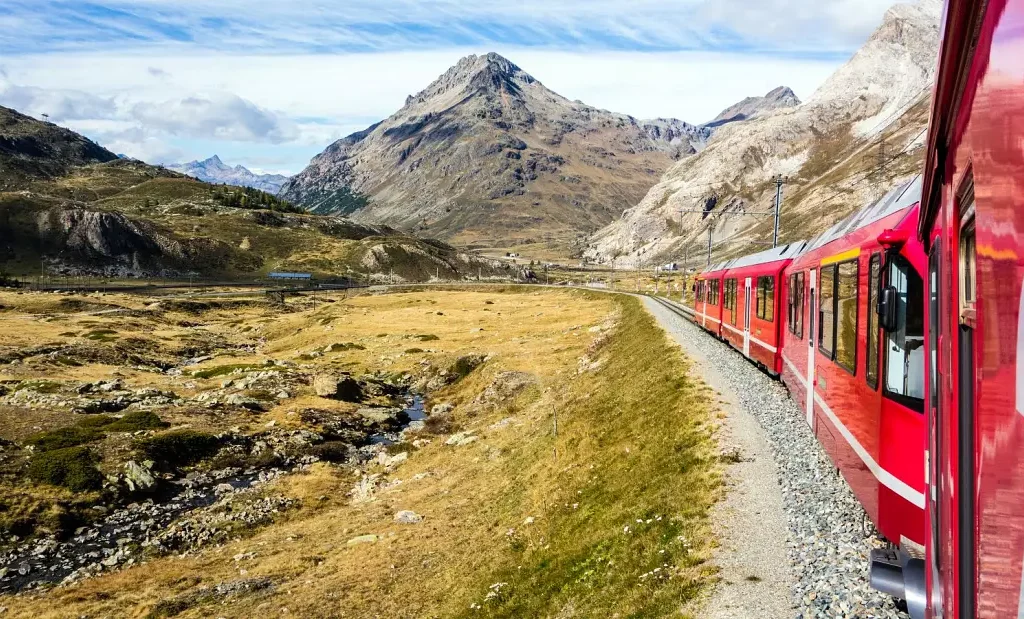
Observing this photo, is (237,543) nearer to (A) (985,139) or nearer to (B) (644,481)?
(B) (644,481)

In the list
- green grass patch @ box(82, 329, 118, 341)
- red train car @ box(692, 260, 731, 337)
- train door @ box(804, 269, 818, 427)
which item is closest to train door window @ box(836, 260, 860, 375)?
train door @ box(804, 269, 818, 427)

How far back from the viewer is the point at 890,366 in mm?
10008

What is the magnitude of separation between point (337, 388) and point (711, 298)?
3102cm

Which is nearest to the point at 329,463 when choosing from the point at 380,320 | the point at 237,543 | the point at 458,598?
the point at 237,543

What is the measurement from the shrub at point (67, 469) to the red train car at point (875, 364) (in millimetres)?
35164

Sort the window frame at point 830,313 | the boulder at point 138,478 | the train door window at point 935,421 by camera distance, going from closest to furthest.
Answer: the train door window at point 935,421, the window frame at point 830,313, the boulder at point 138,478

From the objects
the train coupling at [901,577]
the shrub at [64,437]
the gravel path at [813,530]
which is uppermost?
the train coupling at [901,577]

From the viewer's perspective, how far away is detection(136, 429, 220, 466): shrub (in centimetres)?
3844

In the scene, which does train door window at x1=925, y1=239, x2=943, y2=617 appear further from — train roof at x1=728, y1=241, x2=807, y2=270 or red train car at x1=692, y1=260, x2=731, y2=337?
red train car at x1=692, y1=260, x2=731, y2=337

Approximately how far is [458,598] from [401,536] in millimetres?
7542

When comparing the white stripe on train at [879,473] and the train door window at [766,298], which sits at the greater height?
the train door window at [766,298]

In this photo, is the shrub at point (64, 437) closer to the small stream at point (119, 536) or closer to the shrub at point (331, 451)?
the small stream at point (119, 536)

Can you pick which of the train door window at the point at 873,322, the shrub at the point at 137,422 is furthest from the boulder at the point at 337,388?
the train door window at the point at 873,322

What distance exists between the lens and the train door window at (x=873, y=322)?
1076cm
